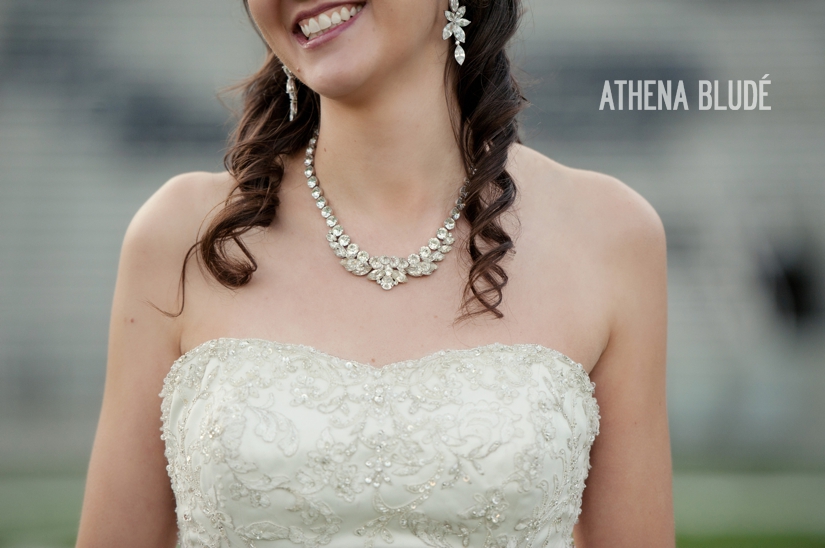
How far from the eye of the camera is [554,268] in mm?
2301

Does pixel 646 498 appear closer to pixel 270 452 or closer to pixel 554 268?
pixel 554 268

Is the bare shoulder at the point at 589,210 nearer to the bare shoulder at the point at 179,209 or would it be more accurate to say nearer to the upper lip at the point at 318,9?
the upper lip at the point at 318,9

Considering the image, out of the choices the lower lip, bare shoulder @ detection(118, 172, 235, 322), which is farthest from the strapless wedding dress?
the lower lip

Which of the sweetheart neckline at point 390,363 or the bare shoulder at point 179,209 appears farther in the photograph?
the bare shoulder at point 179,209

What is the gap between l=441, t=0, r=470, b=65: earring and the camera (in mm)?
2309

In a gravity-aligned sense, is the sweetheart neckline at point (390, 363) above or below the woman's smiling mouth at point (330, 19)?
below

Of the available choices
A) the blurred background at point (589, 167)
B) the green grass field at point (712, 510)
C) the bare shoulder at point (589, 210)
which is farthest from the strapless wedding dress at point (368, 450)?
the blurred background at point (589, 167)

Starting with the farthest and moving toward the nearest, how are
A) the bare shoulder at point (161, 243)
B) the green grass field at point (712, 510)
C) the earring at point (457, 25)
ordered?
the green grass field at point (712, 510)
the earring at point (457, 25)
the bare shoulder at point (161, 243)

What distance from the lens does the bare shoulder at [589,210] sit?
2.34m

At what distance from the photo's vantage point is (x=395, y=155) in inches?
91.2

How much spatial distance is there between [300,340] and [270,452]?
0.28 meters

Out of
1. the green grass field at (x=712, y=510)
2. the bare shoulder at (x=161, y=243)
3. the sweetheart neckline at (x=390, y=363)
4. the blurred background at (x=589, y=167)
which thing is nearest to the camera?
the sweetheart neckline at (x=390, y=363)

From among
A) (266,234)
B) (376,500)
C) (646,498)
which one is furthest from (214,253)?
(646,498)

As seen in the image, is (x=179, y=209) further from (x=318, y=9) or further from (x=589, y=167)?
(x=589, y=167)
